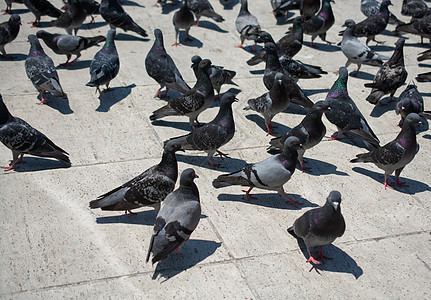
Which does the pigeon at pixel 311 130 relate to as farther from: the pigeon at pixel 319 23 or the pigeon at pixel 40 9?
the pigeon at pixel 40 9

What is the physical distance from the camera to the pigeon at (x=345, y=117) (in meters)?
7.97

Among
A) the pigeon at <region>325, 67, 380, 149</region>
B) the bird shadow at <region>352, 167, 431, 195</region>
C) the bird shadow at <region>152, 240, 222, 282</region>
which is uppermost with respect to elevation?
the pigeon at <region>325, 67, 380, 149</region>

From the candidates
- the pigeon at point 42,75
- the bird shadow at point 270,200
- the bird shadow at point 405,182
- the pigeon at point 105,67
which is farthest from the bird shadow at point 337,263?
the pigeon at point 42,75

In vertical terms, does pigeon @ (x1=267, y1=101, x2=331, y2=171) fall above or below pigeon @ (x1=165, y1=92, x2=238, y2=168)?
above

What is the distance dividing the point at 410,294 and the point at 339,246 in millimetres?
1012

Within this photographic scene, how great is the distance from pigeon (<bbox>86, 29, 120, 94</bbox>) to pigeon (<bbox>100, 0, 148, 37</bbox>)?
2.22 meters

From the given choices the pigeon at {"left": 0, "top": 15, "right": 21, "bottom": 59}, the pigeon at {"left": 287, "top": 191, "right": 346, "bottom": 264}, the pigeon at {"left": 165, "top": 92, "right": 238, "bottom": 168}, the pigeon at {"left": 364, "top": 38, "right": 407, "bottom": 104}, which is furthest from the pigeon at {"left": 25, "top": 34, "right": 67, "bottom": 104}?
the pigeon at {"left": 364, "top": 38, "right": 407, "bottom": 104}

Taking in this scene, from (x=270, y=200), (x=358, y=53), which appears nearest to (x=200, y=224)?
(x=270, y=200)

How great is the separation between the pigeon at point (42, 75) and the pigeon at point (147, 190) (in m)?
3.42

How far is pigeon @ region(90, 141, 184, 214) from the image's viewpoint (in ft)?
19.4

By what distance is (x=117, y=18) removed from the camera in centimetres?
1198

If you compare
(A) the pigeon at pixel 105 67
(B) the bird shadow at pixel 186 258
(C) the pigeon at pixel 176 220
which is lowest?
(B) the bird shadow at pixel 186 258

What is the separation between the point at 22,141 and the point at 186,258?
3.17 metres

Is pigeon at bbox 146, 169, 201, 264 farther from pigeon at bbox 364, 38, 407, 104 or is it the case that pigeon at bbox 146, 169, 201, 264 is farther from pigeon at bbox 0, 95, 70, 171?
pigeon at bbox 364, 38, 407, 104
